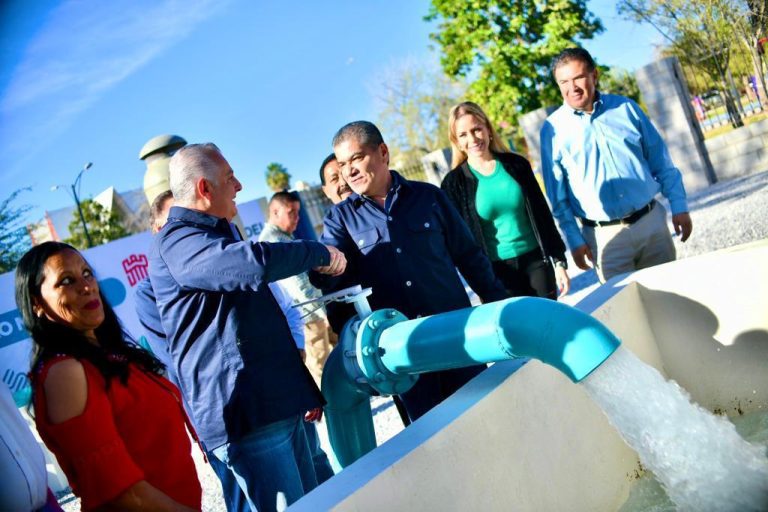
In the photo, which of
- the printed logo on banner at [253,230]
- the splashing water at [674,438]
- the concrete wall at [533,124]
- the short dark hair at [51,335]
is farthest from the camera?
the concrete wall at [533,124]

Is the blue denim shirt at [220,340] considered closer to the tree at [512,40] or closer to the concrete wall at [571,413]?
the concrete wall at [571,413]

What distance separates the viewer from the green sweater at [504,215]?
3.43 metres

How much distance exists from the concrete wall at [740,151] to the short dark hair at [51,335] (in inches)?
390

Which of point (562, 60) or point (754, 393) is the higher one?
point (562, 60)

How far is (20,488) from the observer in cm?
170

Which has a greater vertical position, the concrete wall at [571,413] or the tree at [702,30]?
the tree at [702,30]

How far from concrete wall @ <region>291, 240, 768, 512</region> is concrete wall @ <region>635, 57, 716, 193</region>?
28.6 ft

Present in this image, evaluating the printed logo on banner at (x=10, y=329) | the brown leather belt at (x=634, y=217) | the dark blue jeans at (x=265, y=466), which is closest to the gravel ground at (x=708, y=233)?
the printed logo on banner at (x=10, y=329)

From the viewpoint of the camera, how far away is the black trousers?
3420mm

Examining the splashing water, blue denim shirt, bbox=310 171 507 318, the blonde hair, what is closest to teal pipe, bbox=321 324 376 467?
blue denim shirt, bbox=310 171 507 318

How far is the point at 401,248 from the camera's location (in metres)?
2.66

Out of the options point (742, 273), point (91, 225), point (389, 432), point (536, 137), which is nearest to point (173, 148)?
point (389, 432)

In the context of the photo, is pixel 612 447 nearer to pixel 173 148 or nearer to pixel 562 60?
pixel 562 60

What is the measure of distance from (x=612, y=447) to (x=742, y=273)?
791mm
